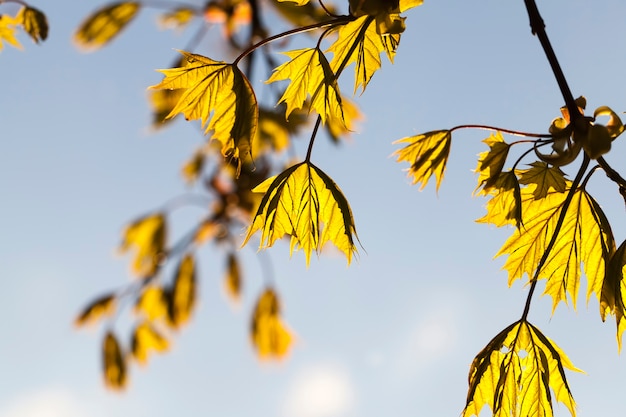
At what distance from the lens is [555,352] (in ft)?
3.12

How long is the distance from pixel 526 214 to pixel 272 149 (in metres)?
2.01

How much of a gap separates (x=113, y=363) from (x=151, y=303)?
1.11ft

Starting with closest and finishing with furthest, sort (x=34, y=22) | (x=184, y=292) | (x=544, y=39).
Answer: (x=544, y=39)
(x=34, y=22)
(x=184, y=292)

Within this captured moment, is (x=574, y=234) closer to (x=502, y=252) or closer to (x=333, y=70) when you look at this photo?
(x=502, y=252)

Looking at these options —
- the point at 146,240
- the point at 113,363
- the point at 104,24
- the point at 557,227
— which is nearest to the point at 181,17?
the point at 104,24

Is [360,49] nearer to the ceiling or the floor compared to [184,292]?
nearer to the floor

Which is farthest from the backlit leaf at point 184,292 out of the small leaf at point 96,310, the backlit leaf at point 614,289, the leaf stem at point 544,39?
the leaf stem at point 544,39

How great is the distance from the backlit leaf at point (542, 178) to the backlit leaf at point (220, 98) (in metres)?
0.39

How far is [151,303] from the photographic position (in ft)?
10.2

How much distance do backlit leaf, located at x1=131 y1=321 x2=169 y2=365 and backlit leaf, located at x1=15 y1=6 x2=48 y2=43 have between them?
1.99 m

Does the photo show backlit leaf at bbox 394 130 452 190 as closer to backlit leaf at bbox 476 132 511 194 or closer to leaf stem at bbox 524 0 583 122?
backlit leaf at bbox 476 132 511 194

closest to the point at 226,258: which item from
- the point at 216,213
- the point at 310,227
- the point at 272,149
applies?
the point at 216,213

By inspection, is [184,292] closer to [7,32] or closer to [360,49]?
[7,32]

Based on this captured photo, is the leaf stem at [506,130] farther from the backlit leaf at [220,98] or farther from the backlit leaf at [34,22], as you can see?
the backlit leaf at [34,22]
